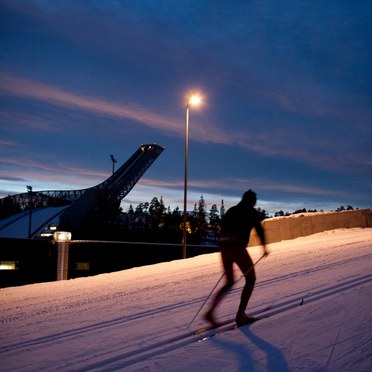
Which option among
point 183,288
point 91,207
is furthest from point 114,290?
point 91,207

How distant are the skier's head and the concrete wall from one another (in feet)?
39.3

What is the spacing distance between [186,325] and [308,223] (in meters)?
16.1

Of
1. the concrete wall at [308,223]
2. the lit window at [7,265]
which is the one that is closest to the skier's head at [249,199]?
the concrete wall at [308,223]

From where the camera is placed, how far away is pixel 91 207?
46031 millimetres

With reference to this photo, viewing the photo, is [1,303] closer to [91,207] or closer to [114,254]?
[114,254]

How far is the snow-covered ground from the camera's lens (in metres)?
3.92

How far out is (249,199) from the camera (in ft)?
16.7

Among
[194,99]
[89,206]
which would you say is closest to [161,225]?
[89,206]

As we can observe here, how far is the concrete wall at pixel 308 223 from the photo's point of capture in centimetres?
1789

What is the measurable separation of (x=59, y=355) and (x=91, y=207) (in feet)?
141

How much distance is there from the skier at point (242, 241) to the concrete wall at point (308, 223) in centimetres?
1192

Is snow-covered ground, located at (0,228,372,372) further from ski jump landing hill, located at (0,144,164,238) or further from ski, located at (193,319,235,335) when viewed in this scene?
ski jump landing hill, located at (0,144,164,238)

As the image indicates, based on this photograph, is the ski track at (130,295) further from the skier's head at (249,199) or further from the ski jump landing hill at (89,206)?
the ski jump landing hill at (89,206)

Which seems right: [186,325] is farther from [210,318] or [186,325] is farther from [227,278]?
[227,278]
